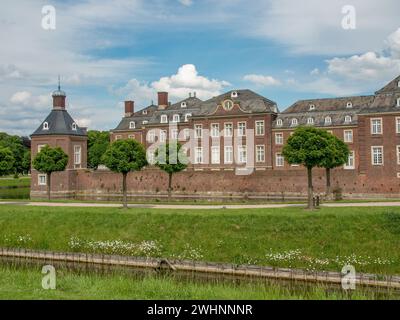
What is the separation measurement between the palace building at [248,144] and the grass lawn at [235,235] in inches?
684

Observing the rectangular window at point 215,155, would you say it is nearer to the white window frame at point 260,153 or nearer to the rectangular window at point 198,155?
the rectangular window at point 198,155

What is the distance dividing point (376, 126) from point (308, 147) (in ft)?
51.2

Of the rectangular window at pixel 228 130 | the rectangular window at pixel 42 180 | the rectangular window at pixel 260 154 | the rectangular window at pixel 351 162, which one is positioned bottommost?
the rectangular window at pixel 42 180

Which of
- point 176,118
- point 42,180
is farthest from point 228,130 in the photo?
point 42,180

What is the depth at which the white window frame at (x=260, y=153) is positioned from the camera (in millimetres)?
48912

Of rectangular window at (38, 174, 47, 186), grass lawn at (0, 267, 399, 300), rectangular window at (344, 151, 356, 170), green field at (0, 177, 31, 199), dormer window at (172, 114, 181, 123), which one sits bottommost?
grass lawn at (0, 267, 399, 300)

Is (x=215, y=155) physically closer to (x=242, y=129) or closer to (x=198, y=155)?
(x=198, y=155)

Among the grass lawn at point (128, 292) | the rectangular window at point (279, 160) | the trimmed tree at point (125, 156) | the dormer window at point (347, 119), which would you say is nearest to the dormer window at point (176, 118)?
the rectangular window at point (279, 160)

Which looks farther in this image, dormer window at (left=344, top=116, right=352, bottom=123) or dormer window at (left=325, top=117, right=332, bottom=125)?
dormer window at (left=325, top=117, right=332, bottom=125)

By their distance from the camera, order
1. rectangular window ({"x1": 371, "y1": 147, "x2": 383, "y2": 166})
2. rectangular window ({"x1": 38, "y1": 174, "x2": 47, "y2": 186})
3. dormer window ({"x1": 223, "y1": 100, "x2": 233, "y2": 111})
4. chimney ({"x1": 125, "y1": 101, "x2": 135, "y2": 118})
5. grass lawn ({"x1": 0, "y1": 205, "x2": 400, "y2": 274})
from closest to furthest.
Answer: grass lawn ({"x1": 0, "y1": 205, "x2": 400, "y2": 274}), rectangular window ({"x1": 371, "y1": 147, "x2": 383, "y2": 166}), rectangular window ({"x1": 38, "y1": 174, "x2": 47, "y2": 186}), dormer window ({"x1": 223, "y1": 100, "x2": 233, "y2": 111}), chimney ({"x1": 125, "y1": 101, "x2": 135, "y2": 118})

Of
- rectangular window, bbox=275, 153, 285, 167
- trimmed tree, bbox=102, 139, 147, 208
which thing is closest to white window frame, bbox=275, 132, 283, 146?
rectangular window, bbox=275, 153, 285, 167

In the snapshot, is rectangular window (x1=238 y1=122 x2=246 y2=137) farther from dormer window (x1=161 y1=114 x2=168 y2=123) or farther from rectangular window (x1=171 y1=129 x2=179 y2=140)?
dormer window (x1=161 y1=114 x2=168 y2=123)

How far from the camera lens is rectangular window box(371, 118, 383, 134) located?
3688 centimetres

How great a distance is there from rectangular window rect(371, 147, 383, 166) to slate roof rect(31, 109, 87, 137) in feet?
90.9
